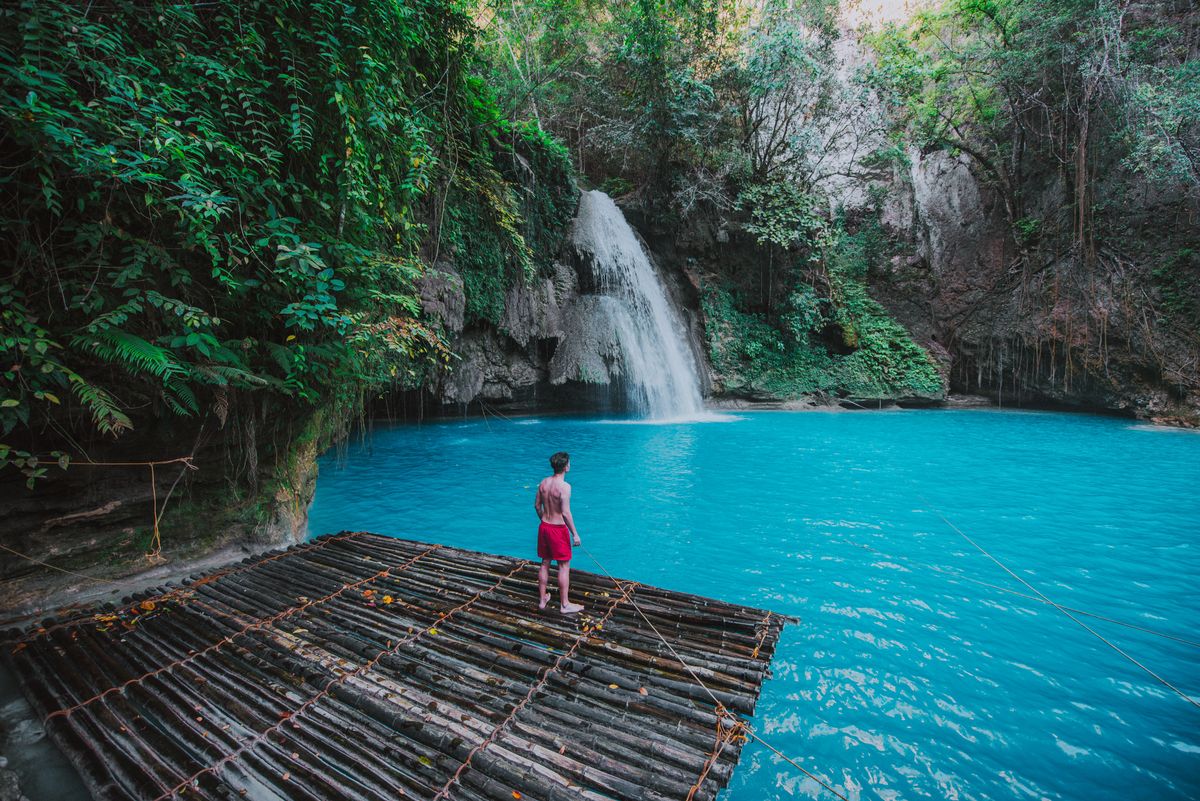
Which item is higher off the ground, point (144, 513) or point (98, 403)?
point (98, 403)

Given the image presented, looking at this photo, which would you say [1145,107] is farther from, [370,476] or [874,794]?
[370,476]

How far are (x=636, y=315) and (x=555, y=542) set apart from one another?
12.7 metres

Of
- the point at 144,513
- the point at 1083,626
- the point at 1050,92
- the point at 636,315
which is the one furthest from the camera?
the point at 636,315

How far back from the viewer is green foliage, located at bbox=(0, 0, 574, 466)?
9.20ft

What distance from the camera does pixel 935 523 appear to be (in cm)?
596

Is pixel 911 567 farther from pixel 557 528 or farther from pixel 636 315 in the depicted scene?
pixel 636 315

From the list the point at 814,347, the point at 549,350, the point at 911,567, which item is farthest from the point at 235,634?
the point at 814,347

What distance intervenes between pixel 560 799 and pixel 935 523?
5963mm

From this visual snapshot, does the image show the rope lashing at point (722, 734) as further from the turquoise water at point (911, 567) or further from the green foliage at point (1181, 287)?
the green foliage at point (1181, 287)

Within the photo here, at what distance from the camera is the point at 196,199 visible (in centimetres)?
309

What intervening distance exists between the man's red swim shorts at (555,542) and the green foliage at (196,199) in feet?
8.01

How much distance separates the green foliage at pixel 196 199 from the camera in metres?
2.80

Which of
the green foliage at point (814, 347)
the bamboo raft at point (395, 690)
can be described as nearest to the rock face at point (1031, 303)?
the green foliage at point (814, 347)

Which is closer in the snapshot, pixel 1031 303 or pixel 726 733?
pixel 726 733
